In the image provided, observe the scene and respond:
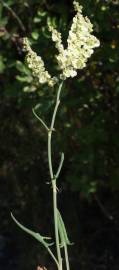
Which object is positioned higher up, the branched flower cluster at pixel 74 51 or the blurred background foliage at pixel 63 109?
the blurred background foliage at pixel 63 109

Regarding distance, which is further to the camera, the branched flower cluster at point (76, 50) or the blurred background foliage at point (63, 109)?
the blurred background foliage at point (63, 109)

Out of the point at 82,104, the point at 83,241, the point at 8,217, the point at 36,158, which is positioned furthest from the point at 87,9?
the point at 8,217

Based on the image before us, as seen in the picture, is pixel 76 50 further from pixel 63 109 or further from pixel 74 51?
pixel 63 109

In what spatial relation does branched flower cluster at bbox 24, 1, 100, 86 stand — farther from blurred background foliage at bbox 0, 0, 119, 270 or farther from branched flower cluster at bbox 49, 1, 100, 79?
blurred background foliage at bbox 0, 0, 119, 270

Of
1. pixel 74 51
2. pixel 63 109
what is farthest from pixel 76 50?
pixel 63 109

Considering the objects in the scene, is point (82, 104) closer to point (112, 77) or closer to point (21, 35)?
point (112, 77)

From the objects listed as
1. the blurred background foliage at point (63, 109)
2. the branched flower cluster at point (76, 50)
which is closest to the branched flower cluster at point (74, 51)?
the branched flower cluster at point (76, 50)

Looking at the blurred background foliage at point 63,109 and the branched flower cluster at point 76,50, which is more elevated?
the blurred background foliage at point 63,109

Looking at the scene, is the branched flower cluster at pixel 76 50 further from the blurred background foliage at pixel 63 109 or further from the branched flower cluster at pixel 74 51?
the blurred background foliage at pixel 63 109
